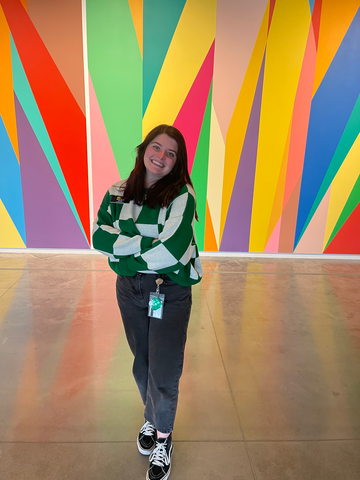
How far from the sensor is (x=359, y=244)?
4.46 m

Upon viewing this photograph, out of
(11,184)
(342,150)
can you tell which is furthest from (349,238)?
(11,184)

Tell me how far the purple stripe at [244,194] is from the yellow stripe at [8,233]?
8.90 ft

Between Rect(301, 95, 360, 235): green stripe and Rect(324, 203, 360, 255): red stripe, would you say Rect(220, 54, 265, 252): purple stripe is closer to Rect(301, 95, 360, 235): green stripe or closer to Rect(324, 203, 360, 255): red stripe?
Rect(301, 95, 360, 235): green stripe

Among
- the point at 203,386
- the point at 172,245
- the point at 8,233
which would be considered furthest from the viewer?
the point at 8,233

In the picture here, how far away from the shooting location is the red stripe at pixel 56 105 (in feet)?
12.4

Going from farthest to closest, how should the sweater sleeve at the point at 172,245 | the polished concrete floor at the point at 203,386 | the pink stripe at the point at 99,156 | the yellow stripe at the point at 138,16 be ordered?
the pink stripe at the point at 99,156
the yellow stripe at the point at 138,16
the polished concrete floor at the point at 203,386
the sweater sleeve at the point at 172,245

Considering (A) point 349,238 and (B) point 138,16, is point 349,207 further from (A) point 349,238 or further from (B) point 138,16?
(B) point 138,16

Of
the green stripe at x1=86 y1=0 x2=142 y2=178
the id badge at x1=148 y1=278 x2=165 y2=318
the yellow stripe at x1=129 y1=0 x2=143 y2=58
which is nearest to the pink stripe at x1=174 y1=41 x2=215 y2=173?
the green stripe at x1=86 y1=0 x2=142 y2=178

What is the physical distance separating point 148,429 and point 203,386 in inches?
19.7

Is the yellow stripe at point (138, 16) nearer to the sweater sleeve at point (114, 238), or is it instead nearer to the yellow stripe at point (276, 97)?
the yellow stripe at point (276, 97)

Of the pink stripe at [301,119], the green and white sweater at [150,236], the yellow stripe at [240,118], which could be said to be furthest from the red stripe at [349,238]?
the green and white sweater at [150,236]

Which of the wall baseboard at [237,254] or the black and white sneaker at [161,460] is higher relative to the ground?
the black and white sneaker at [161,460]

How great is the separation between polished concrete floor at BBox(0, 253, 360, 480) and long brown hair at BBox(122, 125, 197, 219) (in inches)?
44.5

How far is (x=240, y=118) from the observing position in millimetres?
4082
